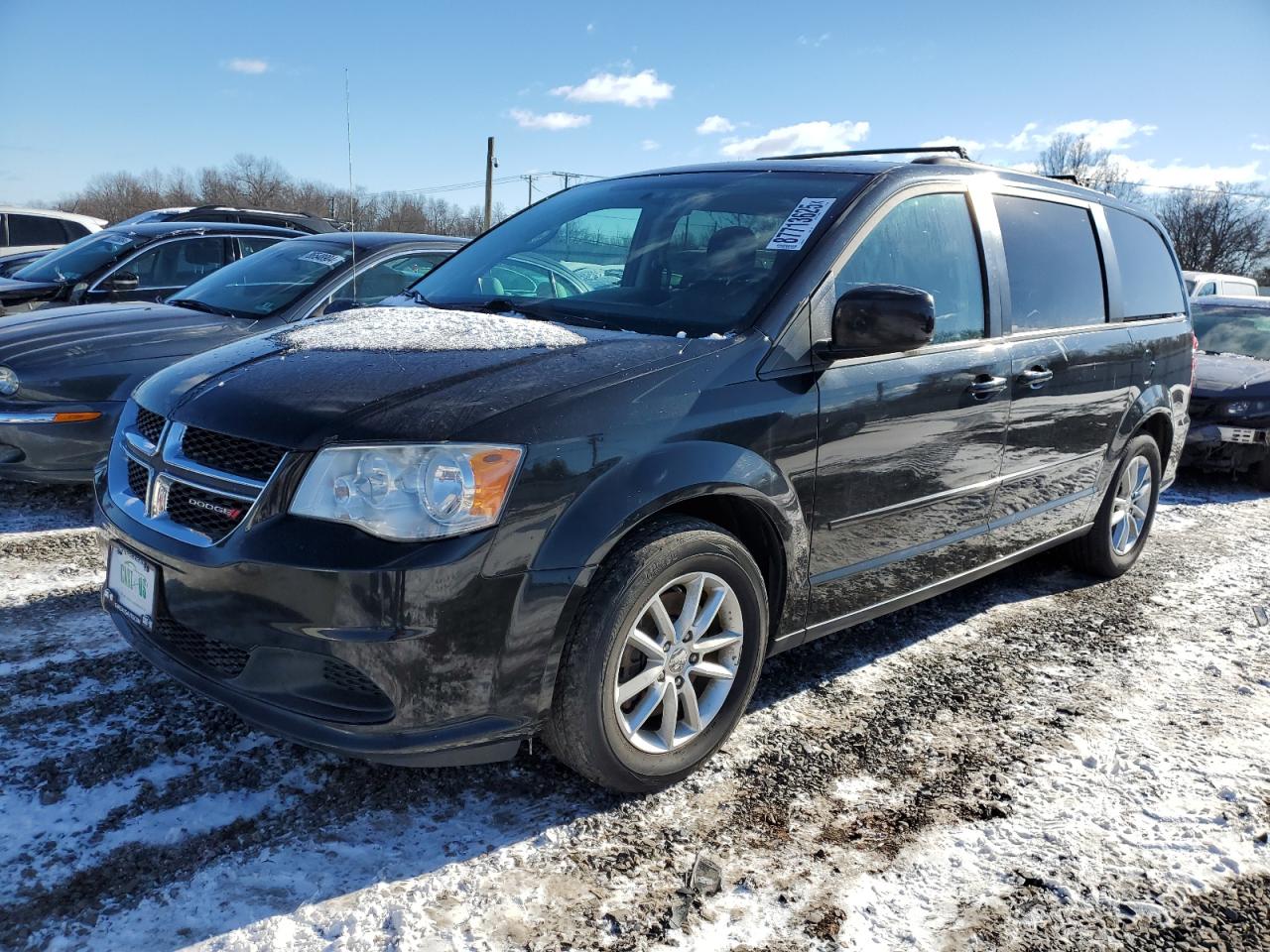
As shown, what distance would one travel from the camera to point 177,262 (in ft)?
25.0

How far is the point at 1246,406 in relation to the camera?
7641 mm

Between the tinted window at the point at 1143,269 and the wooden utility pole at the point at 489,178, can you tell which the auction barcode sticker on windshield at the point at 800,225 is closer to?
the tinted window at the point at 1143,269

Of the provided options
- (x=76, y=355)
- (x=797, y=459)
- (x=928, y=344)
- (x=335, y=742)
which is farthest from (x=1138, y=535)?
(x=76, y=355)

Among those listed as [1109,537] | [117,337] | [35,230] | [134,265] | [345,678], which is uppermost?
[35,230]

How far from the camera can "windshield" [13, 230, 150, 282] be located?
25.3 feet

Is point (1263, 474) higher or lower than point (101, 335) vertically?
lower

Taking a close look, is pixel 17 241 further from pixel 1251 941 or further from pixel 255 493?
pixel 1251 941

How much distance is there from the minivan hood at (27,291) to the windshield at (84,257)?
98 mm

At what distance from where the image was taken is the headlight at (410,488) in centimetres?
220

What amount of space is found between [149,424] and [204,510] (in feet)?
1.71

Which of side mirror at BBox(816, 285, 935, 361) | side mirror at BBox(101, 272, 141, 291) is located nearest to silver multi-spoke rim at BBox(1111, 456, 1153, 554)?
side mirror at BBox(816, 285, 935, 361)

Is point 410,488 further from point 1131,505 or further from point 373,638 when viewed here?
point 1131,505

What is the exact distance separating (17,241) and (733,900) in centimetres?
1698

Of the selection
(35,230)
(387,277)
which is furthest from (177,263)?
(35,230)
